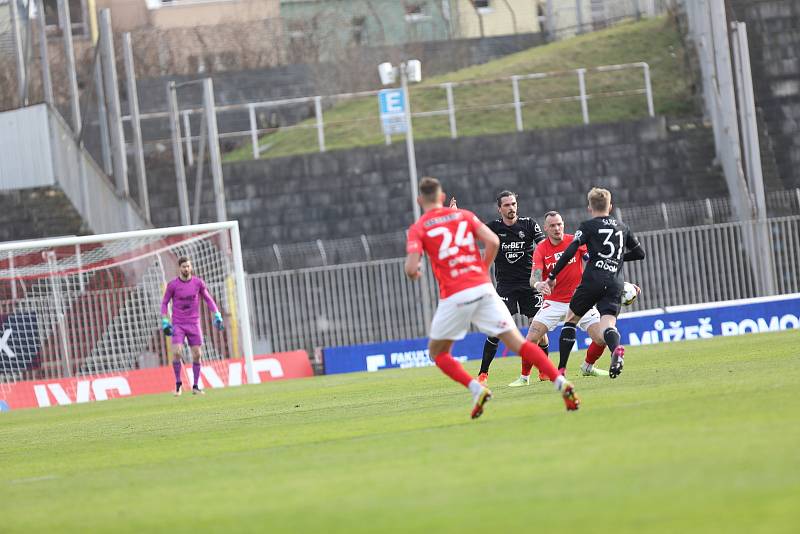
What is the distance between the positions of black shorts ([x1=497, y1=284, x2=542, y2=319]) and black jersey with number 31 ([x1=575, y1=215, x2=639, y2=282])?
2.67 meters

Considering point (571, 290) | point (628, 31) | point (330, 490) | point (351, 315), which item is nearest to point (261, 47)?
point (628, 31)

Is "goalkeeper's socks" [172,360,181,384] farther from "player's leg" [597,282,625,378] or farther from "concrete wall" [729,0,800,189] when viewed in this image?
"concrete wall" [729,0,800,189]

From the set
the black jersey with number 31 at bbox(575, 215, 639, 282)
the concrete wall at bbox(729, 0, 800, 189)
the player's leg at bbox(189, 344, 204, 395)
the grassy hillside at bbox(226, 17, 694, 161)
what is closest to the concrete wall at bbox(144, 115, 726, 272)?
the concrete wall at bbox(729, 0, 800, 189)

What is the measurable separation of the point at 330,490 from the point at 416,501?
917mm

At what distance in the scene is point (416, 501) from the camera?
22.7ft

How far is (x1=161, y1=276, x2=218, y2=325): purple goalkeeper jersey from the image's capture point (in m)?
22.2

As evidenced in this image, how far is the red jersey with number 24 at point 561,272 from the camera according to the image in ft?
52.4

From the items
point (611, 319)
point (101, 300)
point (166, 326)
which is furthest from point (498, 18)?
point (611, 319)

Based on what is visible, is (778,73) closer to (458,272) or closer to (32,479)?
(458,272)

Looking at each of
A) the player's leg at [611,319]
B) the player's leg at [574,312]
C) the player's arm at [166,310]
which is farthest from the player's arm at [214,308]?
the player's leg at [611,319]

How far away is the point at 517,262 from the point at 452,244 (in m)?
5.62

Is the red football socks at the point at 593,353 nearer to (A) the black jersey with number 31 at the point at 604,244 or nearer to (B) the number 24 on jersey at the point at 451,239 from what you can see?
(A) the black jersey with number 31 at the point at 604,244

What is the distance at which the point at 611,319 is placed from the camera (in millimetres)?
14352

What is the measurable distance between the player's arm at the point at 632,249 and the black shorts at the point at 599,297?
369 mm
